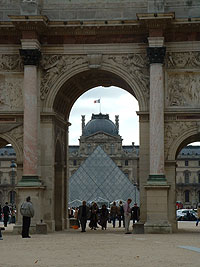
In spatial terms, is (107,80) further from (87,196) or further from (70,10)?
(87,196)

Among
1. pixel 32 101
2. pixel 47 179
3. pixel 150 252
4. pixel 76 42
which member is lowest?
pixel 150 252

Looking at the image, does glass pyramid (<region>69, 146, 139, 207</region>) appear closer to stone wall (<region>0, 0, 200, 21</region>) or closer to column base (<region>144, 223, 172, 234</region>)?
stone wall (<region>0, 0, 200, 21</region>)

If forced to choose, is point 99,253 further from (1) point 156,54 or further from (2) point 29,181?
(1) point 156,54

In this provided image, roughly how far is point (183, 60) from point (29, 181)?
28.3 ft

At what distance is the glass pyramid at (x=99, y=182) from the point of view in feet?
334

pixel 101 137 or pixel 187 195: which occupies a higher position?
pixel 101 137

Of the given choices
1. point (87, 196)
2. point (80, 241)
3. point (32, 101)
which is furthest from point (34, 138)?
point (87, 196)

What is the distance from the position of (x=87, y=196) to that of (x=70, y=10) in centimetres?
7252

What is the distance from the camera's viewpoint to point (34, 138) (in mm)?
30453

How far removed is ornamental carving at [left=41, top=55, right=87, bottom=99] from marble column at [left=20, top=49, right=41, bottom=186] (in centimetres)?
68

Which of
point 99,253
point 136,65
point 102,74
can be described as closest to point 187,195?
point 102,74

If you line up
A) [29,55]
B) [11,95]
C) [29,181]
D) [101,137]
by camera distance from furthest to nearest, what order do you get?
[101,137] → [11,95] → [29,55] → [29,181]

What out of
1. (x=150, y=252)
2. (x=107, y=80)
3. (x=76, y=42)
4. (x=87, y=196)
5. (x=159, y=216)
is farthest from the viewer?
(x=87, y=196)

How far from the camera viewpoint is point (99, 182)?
105 meters
